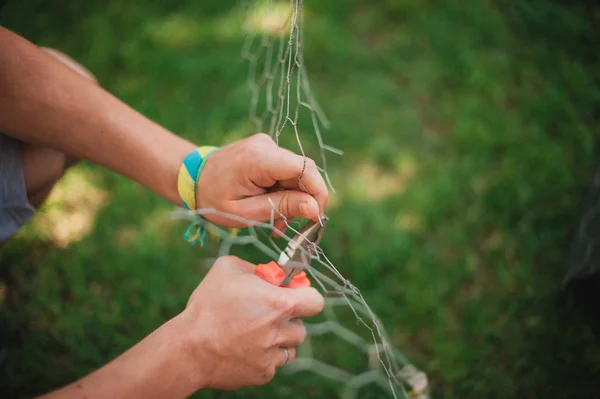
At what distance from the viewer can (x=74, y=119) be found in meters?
0.88

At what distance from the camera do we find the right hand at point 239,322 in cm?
74

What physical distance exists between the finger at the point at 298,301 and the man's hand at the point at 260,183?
0.36 ft

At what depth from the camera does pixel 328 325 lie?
1228mm

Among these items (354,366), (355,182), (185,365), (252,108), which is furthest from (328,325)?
(252,108)

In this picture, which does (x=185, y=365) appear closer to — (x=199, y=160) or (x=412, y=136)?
(x=199, y=160)

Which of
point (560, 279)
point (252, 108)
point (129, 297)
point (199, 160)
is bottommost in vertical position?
point (129, 297)

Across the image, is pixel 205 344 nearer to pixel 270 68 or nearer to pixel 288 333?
pixel 288 333

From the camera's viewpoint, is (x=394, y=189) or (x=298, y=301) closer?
(x=298, y=301)

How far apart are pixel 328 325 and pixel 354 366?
11 cm

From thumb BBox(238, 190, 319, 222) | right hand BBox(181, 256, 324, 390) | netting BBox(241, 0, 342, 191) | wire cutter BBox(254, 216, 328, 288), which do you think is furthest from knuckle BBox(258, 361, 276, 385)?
netting BBox(241, 0, 342, 191)

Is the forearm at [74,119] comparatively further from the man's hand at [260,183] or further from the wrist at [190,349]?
the wrist at [190,349]

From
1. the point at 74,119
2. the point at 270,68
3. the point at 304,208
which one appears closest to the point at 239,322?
the point at 304,208

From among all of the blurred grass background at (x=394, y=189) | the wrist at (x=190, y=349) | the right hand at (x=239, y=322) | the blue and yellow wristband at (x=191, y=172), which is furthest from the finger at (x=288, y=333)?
the blurred grass background at (x=394, y=189)

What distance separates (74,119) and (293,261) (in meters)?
0.44
